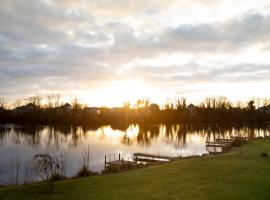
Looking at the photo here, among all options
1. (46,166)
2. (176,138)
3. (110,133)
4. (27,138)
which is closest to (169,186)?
(46,166)

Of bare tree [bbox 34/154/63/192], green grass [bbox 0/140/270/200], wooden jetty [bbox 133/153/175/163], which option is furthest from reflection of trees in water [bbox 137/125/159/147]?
green grass [bbox 0/140/270/200]

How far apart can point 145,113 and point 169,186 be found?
11524cm

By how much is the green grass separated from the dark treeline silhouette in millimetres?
91903

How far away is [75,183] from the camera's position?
610 inches

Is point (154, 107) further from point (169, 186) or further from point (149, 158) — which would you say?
point (169, 186)

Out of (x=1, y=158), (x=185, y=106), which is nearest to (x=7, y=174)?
(x=1, y=158)

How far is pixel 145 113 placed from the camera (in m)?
129

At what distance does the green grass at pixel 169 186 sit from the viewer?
41.7 ft

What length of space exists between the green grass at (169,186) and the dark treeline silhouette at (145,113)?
302 ft

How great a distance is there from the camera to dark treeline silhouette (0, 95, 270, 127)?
10863cm

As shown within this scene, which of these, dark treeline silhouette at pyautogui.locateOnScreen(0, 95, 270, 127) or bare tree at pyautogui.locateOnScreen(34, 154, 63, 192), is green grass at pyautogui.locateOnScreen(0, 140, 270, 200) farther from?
dark treeline silhouette at pyautogui.locateOnScreen(0, 95, 270, 127)

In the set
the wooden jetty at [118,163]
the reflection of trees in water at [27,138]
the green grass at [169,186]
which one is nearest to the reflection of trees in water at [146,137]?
the reflection of trees in water at [27,138]

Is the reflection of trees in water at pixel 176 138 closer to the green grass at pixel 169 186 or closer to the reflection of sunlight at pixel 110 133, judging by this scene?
the reflection of sunlight at pixel 110 133

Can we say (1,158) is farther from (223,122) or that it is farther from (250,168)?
(223,122)
